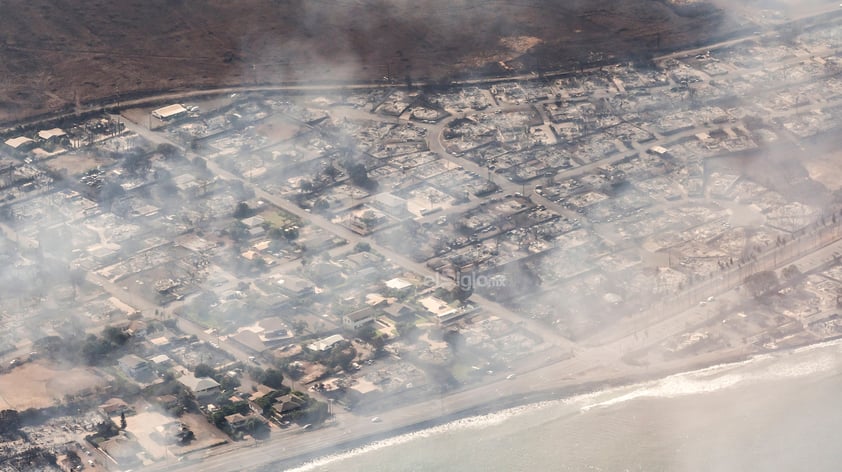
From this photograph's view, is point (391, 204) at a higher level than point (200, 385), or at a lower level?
higher

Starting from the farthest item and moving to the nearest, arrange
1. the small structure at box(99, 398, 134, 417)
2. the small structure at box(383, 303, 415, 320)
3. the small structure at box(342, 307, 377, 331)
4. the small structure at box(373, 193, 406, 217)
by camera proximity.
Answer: the small structure at box(373, 193, 406, 217), the small structure at box(383, 303, 415, 320), the small structure at box(342, 307, 377, 331), the small structure at box(99, 398, 134, 417)

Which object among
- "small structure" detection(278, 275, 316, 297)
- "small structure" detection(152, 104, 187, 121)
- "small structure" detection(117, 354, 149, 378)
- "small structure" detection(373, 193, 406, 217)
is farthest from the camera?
"small structure" detection(152, 104, 187, 121)

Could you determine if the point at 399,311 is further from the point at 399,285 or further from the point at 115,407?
the point at 115,407

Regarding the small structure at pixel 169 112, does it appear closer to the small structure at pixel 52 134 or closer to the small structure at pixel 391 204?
the small structure at pixel 52 134

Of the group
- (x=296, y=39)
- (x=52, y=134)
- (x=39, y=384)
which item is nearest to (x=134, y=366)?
(x=39, y=384)

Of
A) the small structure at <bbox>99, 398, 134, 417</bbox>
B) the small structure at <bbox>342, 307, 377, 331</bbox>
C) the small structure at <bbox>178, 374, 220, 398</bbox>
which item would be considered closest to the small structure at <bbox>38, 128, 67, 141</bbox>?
the small structure at <bbox>342, 307, 377, 331</bbox>

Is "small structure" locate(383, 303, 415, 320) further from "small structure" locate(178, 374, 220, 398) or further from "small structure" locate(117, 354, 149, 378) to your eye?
"small structure" locate(117, 354, 149, 378)

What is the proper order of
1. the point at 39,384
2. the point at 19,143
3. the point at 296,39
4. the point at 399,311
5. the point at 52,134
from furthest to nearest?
the point at 296,39, the point at 52,134, the point at 19,143, the point at 399,311, the point at 39,384
